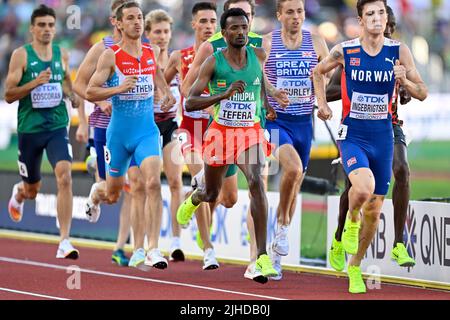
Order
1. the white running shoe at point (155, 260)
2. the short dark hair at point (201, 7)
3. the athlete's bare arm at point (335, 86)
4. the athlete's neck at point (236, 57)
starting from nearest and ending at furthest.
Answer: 1. the athlete's neck at point (236, 57)
2. the athlete's bare arm at point (335, 86)
3. the white running shoe at point (155, 260)
4. the short dark hair at point (201, 7)

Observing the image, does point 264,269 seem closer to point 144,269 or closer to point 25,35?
point 144,269

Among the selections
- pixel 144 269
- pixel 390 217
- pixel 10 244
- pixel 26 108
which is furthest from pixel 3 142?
pixel 390 217

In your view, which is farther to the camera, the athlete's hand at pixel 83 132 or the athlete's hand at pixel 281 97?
the athlete's hand at pixel 83 132

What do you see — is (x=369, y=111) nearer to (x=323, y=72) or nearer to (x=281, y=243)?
(x=323, y=72)

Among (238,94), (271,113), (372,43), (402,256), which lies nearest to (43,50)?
(271,113)

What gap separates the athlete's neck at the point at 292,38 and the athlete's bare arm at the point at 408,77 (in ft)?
5.55

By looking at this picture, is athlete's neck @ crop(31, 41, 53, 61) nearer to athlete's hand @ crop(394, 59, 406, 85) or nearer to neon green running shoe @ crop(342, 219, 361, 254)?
neon green running shoe @ crop(342, 219, 361, 254)

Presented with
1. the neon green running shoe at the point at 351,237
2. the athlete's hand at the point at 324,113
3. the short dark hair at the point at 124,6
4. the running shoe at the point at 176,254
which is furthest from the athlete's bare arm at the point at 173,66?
the neon green running shoe at the point at 351,237

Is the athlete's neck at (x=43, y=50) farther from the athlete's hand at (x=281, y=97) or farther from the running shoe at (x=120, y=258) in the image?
the athlete's hand at (x=281, y=97)

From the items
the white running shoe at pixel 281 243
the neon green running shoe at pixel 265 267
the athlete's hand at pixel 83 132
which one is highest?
the athlete's hand at pixel 83 132

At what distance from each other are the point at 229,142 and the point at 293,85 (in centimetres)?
151

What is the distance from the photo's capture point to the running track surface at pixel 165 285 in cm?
1105

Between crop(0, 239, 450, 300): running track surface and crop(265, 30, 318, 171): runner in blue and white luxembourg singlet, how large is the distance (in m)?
1.42

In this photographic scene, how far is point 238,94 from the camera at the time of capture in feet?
37.0
